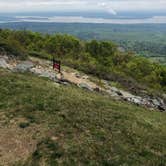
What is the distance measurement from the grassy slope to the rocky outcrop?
7.58 metres

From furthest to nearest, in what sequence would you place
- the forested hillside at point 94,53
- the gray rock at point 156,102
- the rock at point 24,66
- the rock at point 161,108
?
the forested hillside at point 94,53 < the gray rock at point 156,102 < the rock at point 24,66 < the rock at point 161,108

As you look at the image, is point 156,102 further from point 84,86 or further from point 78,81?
point 78,81

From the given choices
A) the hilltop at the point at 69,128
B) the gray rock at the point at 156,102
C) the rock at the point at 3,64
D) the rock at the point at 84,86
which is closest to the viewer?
the hilltop at the point at 69,128

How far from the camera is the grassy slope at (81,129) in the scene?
50.9 feet

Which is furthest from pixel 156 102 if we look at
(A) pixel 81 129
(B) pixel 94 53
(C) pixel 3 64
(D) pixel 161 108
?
(B) pixel 94 53

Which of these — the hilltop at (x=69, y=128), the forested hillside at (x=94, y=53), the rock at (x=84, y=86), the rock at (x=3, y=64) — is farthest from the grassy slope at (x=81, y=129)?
the forested hillside at (x=94, y=53)

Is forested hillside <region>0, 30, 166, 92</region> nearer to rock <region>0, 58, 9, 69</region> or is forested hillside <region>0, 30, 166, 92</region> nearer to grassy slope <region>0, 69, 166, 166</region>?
rock <region>0, 58, 9, 69</region>

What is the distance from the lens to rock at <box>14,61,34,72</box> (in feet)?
107

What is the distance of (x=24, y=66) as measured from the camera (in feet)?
110

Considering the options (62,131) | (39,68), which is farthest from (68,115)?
(39,68)

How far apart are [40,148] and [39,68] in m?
19.2

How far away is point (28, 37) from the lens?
203ft

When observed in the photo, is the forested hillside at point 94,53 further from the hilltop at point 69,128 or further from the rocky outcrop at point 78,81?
the hilltop at point 69,128

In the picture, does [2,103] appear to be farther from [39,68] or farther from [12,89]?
[39,68]
